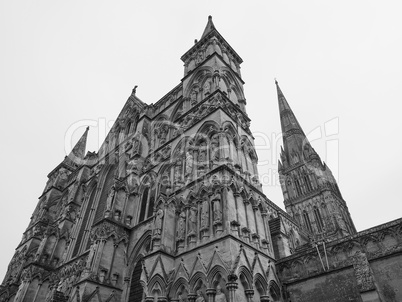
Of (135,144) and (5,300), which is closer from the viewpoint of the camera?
(135,144)

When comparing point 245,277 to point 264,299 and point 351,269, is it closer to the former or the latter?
point 264,299

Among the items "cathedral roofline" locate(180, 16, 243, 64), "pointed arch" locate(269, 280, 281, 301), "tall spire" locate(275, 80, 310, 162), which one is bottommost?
"pointed arch" locate(269, 280, 281, 301)

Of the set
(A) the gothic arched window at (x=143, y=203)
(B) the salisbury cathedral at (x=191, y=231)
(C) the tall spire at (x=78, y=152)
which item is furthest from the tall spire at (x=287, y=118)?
(A) the gothic arched window at (x=143, y=203)

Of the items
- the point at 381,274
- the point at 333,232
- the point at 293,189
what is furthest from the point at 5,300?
the point at 293,189

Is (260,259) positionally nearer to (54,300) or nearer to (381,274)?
(381,274)

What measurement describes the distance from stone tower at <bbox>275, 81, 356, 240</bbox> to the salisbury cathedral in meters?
26.9

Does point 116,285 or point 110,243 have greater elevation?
point 110,243

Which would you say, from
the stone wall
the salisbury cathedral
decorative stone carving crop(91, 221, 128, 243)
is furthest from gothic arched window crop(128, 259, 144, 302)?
the stone wall

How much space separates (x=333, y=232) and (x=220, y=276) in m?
32.0

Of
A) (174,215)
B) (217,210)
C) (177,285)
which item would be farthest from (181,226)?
(177,285)

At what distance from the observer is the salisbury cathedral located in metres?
9.05

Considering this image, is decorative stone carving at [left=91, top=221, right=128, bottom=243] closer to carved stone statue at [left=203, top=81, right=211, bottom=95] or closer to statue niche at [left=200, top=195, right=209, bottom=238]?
statue niche at [left=200, top=195, right=209, bottom=238]

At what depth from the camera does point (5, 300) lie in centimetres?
2141

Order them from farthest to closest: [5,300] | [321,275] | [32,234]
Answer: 1. [32,234]
2. [5,300]
3. [321,275]
